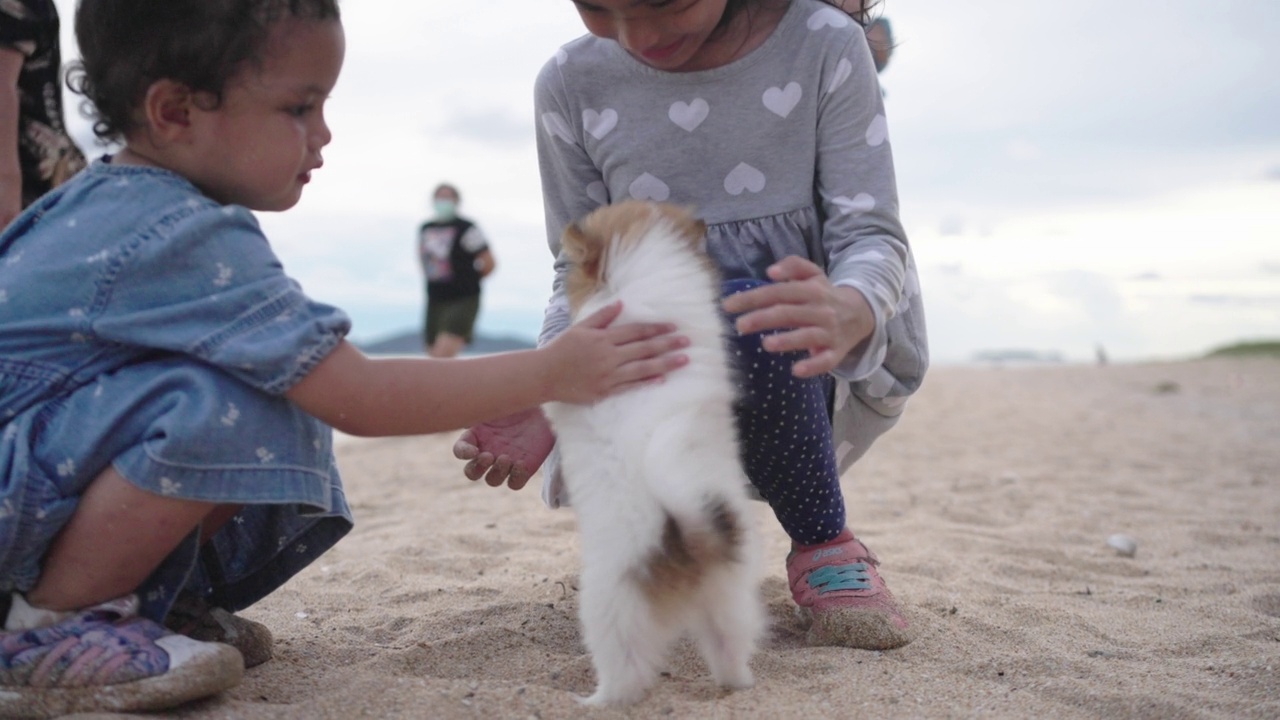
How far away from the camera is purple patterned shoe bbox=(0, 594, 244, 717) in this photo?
1.58 metres

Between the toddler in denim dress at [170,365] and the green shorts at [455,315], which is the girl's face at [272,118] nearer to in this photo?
the toddler in denim dress at [170,365]

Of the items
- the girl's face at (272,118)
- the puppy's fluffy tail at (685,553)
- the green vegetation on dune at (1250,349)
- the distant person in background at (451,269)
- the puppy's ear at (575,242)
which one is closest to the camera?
the puppy's fluffy tail at (685,553)

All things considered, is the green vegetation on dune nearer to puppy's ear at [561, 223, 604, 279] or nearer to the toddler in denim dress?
puppy's ear at [561, 223, 604, 279]

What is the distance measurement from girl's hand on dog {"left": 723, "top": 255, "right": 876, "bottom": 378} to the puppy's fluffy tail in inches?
11.7

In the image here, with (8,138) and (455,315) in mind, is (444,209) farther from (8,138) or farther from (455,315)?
(8,138)

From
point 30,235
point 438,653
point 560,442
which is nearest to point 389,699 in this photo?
point 438,653

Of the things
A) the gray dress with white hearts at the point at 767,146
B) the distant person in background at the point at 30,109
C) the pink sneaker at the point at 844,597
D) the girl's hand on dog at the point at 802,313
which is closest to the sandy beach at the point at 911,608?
the pink sneaker at the point at 844,597

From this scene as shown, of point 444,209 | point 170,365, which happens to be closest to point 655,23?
point 170,365

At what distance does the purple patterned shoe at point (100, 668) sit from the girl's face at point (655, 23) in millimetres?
1334

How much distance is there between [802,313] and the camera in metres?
1.70

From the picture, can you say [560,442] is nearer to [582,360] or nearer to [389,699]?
[582,360]

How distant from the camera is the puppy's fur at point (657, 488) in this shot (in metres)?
1.58

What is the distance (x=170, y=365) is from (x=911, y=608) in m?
1.67

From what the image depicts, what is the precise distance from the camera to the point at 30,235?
170 centimetres
